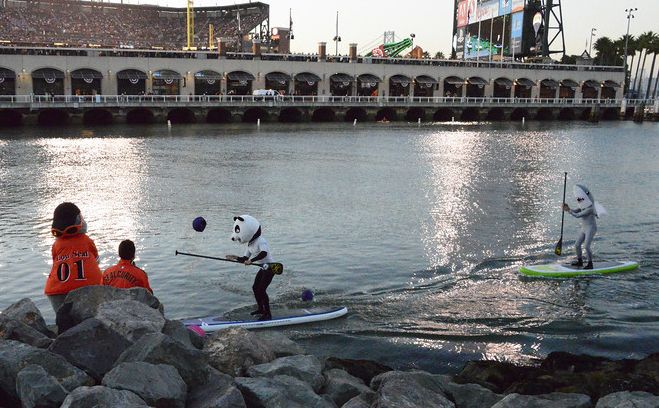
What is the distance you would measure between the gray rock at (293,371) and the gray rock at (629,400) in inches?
120

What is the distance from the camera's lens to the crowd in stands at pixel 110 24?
98938 mm

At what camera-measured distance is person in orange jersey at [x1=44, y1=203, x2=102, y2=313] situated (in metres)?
7.86

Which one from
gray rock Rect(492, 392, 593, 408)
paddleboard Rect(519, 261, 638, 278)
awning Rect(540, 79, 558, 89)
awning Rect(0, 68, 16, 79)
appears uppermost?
awning Rect(540, 79, 558, 89)

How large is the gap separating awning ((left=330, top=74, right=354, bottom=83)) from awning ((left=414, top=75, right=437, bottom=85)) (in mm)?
9903

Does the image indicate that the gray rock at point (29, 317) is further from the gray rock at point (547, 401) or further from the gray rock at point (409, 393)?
the gray rock at point (547, 401)

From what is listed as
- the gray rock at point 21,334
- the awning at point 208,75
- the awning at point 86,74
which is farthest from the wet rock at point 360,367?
the awning at point 208,75

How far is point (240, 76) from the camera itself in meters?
76.2

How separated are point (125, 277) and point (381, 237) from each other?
9162 millimetres

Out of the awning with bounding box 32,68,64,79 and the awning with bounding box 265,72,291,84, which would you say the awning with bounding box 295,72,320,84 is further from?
the awning with bounding box 32,68,64,79

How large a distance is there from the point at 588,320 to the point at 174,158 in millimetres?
29119

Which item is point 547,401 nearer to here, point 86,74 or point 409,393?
point 409,393

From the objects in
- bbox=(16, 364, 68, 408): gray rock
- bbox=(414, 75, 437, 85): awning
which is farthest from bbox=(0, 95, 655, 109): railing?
bbox=(16, 364, 68, 408): gray rock

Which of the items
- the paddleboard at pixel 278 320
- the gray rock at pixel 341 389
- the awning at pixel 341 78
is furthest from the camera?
the awning at pixel 341 78

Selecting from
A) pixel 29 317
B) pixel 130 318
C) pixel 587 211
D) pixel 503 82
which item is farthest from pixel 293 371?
pixel 503 82
